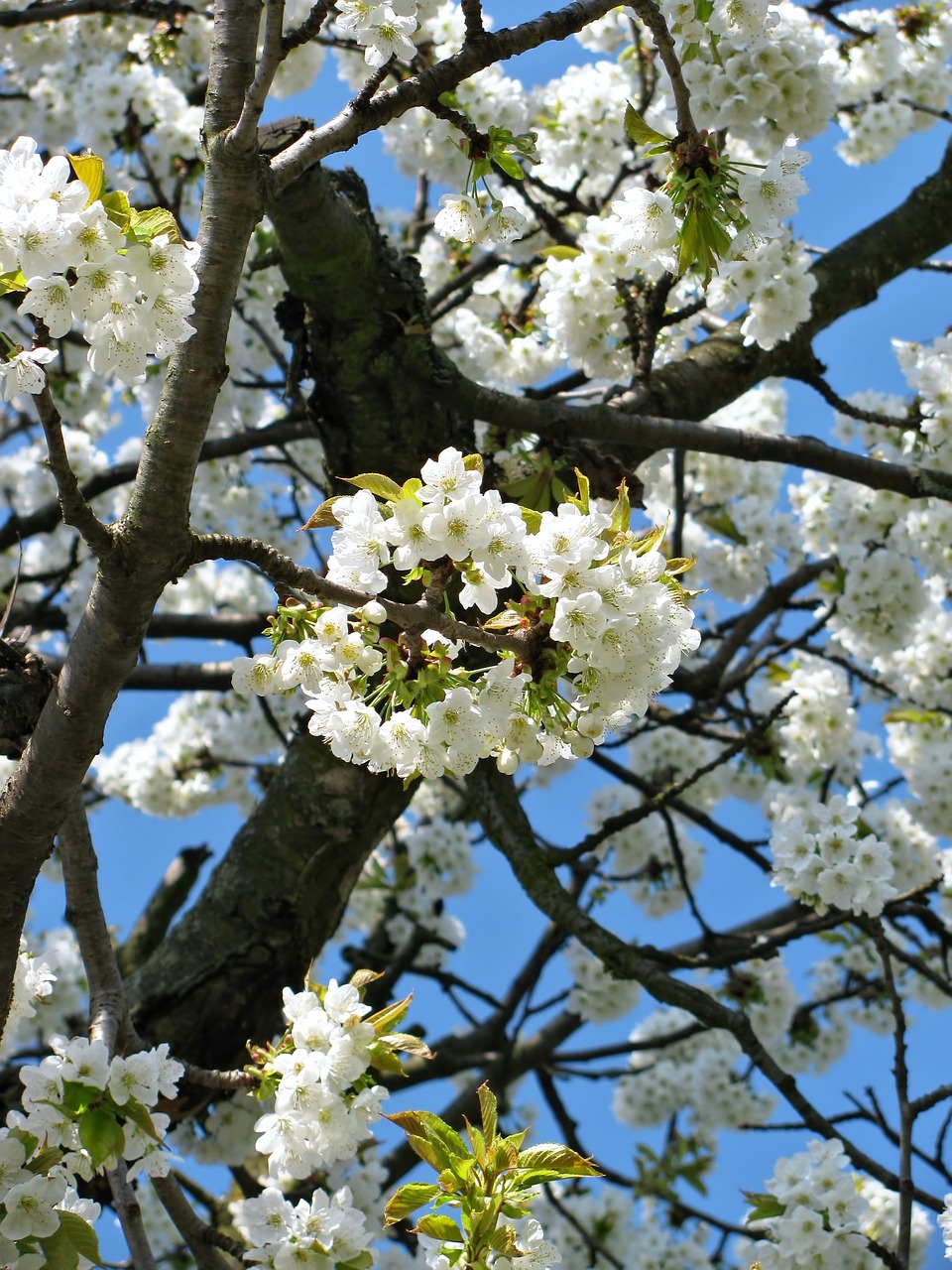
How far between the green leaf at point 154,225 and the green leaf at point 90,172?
0.16 feet

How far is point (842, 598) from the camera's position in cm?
Answer: 417

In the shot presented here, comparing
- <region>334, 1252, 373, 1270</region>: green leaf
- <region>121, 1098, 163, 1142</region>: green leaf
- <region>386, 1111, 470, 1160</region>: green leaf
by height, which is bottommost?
<region>334, 1252, 373, 1270</region>: green leaf

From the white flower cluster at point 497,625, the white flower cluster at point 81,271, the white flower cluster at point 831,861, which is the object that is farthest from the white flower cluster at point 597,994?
the white flower cluster at point 81,271

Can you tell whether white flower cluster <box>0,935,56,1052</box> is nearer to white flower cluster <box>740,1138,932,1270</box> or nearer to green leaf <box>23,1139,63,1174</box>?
green leaf <box>23,1139,63,1174</box>

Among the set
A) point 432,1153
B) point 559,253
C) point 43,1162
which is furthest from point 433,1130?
point 559,253

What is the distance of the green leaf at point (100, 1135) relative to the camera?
1.59m

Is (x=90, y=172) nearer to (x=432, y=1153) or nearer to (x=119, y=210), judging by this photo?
(x=119, y=210)

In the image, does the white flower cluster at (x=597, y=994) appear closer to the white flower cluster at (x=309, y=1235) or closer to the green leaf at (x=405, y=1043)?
the white flower cluster at (x=309, y=1235)

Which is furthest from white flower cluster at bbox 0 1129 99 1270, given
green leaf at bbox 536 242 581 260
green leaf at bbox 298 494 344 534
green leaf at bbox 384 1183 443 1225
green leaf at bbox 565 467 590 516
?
green leaf at bbox 536 242 581 260

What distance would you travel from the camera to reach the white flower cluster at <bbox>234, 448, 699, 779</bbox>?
1.29m

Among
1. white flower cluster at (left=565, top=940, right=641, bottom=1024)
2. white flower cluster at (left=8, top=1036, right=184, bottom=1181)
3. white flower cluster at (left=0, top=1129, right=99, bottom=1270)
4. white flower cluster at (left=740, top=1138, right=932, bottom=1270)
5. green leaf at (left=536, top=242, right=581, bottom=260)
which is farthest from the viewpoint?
white flower cluster at (left=565, top=940, right=641, bottom=1024)

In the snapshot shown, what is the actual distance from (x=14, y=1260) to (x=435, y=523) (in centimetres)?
116

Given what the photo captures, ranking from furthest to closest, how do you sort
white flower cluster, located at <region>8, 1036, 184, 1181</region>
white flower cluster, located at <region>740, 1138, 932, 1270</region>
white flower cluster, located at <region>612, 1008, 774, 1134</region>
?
white flower cluster, located at <region>612, 1008, 774, 1134</region>, white flower cluster, located at <region>740, 1138, 932, 1270</region>, white flower cluster, located at <region>8, 1036, 184, 1181</region>

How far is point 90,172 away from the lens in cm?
123
